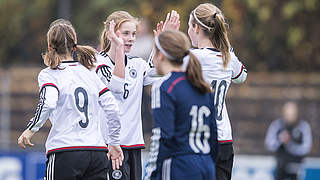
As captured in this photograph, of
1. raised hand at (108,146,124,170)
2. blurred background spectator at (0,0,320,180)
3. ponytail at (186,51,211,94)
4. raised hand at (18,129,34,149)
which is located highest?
blurred background spectator at (0,0,320,180)

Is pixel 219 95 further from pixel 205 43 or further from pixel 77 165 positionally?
pixel 77 165

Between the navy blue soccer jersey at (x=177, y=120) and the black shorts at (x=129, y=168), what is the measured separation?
129cm

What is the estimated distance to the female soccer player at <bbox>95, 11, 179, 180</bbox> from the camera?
6992mm

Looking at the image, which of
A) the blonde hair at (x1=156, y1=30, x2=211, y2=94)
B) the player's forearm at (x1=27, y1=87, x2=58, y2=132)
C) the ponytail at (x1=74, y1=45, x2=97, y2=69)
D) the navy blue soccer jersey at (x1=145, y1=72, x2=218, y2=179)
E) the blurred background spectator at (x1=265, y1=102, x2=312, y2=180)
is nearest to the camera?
the navy blue soccer jersey at (x1=145, y1=72, x2=218, y2=179)

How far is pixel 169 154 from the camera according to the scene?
18.4ft

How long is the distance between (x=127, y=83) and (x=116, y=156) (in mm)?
690

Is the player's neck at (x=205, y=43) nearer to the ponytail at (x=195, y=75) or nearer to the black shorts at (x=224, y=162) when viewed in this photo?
the black shorts at (x=224, y=162)

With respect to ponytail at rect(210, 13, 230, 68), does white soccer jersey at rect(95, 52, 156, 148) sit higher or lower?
lower

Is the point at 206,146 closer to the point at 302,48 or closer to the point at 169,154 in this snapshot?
the point at 169,154

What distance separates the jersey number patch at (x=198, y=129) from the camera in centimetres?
566

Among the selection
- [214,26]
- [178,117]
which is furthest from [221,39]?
[178,117]

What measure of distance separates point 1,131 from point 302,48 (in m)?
8.78

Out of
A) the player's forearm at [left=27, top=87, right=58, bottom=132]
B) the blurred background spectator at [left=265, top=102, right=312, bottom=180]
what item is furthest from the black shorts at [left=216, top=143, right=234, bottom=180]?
the blurred background spectator at [left=265, top=102, right=312, bottom=180]

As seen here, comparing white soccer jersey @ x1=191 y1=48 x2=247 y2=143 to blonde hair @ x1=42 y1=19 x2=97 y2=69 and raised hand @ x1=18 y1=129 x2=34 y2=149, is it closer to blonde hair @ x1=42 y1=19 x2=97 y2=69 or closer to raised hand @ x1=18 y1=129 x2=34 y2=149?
blonde hair @ x1=42 y1=19 x2=97 y2=69
